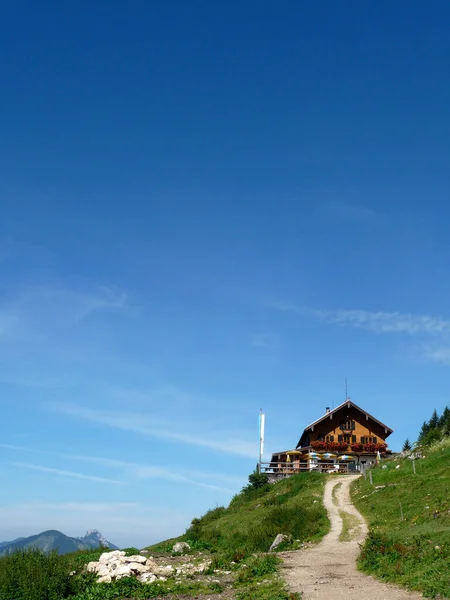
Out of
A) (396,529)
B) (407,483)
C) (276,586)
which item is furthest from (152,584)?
(407,483)

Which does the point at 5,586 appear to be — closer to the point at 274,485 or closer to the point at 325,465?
the point at 274,485

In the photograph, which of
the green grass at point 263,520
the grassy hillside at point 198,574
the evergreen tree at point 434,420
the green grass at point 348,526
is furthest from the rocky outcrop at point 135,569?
the evergreen tree at point 434,420

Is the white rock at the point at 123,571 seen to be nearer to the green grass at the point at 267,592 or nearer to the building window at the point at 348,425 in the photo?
the green grass at the point at 267,592

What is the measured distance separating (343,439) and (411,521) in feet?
154

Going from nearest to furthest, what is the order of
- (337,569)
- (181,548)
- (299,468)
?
1. (337,569)
2. (181,548)
3. (299,468)

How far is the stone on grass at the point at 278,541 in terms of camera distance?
2920cm

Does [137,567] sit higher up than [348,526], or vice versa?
[348,526]

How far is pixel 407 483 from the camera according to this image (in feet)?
124

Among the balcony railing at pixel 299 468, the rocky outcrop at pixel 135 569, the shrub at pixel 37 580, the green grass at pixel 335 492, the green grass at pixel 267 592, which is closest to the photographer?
the green grass at pixel 267 592

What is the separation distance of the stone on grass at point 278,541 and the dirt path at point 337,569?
2344 mm

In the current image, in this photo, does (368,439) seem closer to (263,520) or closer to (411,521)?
(263,520)

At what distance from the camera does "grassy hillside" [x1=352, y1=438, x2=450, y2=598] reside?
57.5 feet

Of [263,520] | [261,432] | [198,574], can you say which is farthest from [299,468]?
[198,574]

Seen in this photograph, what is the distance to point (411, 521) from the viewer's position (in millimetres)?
27969
